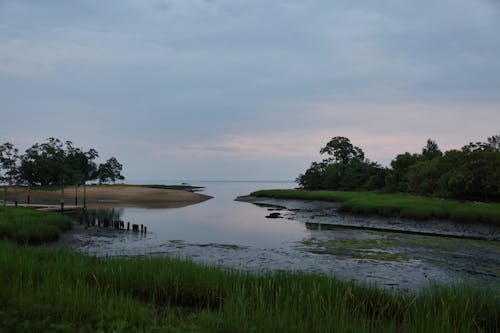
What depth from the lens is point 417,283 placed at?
48.6 feet

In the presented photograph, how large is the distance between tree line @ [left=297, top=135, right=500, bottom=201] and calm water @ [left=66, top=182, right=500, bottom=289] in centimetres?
1651

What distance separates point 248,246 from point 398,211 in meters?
26.1

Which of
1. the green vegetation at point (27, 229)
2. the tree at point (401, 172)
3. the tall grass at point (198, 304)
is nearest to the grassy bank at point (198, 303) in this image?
the tall grass at point (198, 304)

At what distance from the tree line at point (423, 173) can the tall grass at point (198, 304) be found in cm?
4297

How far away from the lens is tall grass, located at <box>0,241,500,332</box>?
648 centimetres

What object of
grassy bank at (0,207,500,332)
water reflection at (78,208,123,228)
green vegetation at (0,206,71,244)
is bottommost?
water reflection at (78,208,123,228)

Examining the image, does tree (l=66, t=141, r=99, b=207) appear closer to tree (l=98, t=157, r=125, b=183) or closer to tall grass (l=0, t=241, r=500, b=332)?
tree (l=98, t=157, r=125, b=183)

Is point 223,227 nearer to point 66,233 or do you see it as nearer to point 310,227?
point 310,227

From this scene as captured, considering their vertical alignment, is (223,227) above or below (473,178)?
below

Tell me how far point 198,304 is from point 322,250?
14.1 metres

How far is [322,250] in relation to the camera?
22531mm

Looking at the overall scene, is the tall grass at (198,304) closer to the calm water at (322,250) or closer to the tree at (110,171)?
the calm water at (322,250)

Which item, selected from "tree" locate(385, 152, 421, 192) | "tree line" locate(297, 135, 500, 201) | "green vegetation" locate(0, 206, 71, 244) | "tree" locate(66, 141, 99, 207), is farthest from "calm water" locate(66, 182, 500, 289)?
"tree" locate(66, 141, 99, 207)

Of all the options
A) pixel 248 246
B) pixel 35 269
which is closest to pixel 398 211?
pixel 248 246
